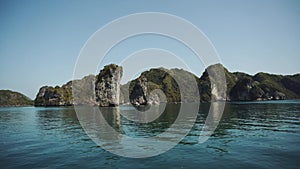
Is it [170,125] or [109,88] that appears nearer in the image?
[170,125]

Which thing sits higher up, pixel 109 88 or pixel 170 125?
pixel 109 88

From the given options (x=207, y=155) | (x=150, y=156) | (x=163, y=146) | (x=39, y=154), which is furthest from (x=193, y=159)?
(x=39, y=154)

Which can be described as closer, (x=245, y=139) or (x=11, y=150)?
(x=11, y=150)

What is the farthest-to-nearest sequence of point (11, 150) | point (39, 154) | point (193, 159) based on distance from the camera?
point (11, 150), point (39, 154), point (193, 159)

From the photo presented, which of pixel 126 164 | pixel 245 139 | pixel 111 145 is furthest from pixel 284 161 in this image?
pixel 111 145

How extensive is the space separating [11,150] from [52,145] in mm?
4447

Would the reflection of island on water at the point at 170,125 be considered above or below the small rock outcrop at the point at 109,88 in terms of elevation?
below

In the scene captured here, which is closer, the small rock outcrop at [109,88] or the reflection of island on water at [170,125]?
the reflection of island on water at [170,125]

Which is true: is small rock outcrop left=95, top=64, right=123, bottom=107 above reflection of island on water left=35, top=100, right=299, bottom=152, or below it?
above

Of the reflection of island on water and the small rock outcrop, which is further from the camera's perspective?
the small rock outcrop

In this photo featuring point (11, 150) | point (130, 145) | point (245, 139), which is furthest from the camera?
point (245, 139)

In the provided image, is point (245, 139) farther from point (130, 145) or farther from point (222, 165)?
point (130, 145)

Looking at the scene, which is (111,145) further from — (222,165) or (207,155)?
(222,165)

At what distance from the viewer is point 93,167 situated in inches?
715
